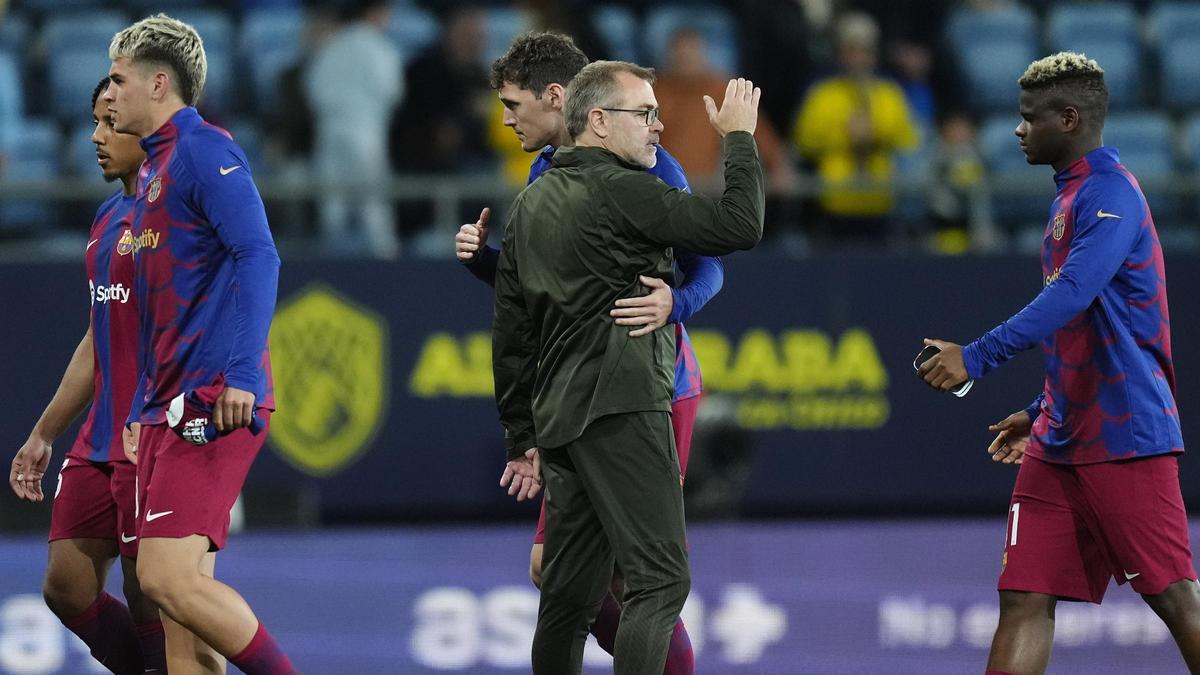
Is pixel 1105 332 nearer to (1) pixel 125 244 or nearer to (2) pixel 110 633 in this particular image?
(1) pixel 125 244

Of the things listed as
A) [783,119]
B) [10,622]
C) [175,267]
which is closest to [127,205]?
[175,267]

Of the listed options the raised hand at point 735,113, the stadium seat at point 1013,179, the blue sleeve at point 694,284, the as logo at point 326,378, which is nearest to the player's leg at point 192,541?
the blue sleeve at point 694,284

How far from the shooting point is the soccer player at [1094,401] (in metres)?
5.34

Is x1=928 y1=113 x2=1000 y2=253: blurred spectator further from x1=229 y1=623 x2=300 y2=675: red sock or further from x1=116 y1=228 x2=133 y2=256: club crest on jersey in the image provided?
x1=229 y1=623 x2=300 y2=675: red sock

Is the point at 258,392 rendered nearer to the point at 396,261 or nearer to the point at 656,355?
the point at 656,355

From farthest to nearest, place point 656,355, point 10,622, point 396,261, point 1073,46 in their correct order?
1. point 1073,46
2. point 396,261
3. point 10,622
4. point 656,355

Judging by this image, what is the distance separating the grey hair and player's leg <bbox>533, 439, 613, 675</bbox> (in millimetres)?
947

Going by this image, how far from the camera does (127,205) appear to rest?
5.96 metres

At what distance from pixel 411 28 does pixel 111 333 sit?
6.42m

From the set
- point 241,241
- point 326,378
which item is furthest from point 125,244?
point 326,378

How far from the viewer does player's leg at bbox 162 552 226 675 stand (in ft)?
18.2

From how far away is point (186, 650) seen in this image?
558 centimetres

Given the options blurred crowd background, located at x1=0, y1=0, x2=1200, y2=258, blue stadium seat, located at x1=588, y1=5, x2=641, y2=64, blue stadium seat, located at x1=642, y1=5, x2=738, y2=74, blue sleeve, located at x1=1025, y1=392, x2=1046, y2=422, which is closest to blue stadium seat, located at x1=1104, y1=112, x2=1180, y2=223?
blurred crowd background, located at x1=0, y1=0, x2=1200, y2=258

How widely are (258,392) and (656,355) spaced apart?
1167 mm
